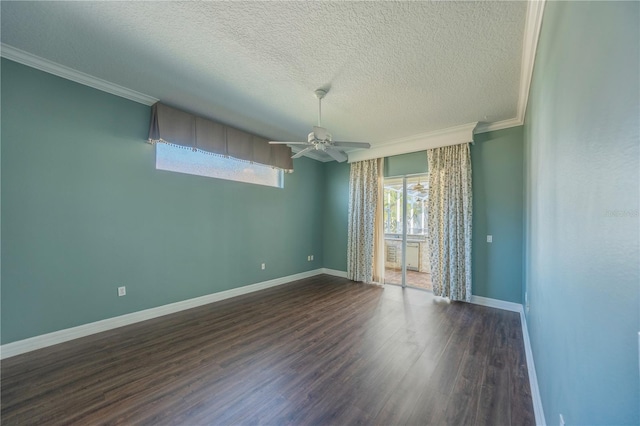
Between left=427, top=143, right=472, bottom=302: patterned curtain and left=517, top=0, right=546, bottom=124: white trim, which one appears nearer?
left=517, top=0, right=546, bottom=124: white trim

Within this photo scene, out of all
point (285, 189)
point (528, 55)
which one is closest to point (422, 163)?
point (528, 55)

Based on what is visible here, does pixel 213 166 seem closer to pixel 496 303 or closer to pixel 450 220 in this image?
pixel 450 220

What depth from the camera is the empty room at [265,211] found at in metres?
0.93

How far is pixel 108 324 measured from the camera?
2.94 meters

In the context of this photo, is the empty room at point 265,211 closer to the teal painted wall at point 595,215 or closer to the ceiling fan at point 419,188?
the teal painted wall at point 595,215

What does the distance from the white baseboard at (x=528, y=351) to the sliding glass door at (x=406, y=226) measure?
962mm

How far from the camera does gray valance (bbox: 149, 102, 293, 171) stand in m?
3.28

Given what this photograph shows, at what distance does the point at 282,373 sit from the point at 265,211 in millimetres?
3124

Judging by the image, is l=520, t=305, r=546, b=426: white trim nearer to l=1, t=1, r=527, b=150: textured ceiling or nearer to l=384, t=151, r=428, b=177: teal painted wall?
l=1, t=1, r=527, b=150: textured ceiling

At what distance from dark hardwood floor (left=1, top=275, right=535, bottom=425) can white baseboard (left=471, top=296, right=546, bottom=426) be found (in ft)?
0.18

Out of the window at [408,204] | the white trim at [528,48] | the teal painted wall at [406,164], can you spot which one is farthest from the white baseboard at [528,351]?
the white trim at [528,48]

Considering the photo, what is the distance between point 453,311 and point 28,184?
5467mm

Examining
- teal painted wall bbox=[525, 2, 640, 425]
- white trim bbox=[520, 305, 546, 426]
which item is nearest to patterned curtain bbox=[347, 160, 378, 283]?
white trim bbox=[520, 305, 546, 426]

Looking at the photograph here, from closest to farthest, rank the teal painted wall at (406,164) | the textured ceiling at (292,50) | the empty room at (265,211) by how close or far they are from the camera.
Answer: the empty room at (265,211), the textured ceiling at (292,50), the teal painted wall at (406,164)
